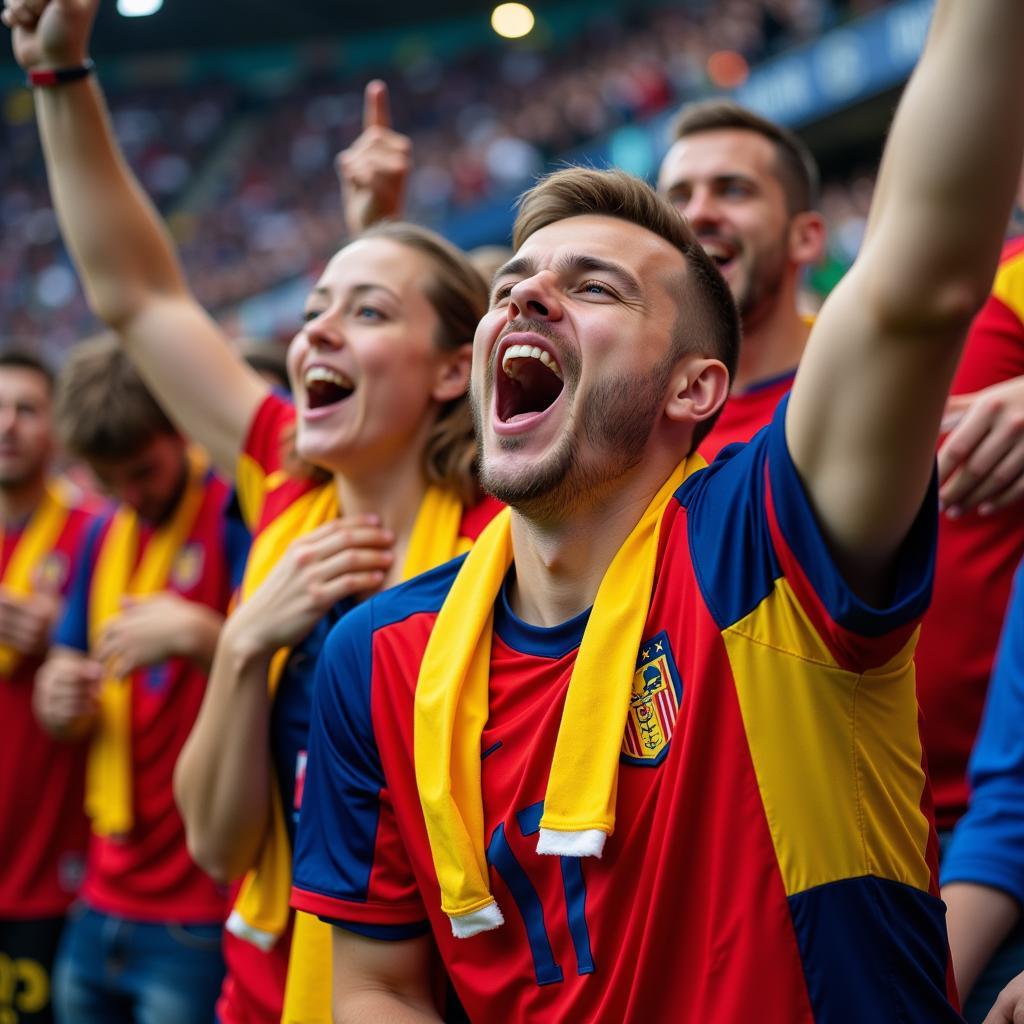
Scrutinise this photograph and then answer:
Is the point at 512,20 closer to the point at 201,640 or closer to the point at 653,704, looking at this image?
the point at 201,640

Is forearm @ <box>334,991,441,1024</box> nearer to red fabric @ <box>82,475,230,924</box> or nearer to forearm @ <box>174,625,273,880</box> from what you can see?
forearm @ <box>174,625,273,880</box>

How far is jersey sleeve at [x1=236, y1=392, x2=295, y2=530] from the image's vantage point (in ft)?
8.88

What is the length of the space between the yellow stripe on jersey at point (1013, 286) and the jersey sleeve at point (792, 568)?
1.05 meters

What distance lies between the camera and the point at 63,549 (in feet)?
13.1

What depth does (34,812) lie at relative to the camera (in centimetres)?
373

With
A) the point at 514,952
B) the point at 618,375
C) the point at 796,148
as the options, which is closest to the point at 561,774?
the point at 514,952

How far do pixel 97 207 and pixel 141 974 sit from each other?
1879 millimetres

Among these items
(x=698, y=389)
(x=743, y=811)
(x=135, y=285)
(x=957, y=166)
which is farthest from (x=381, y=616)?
(x=135, y=285)

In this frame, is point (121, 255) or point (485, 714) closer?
point (485, 714)

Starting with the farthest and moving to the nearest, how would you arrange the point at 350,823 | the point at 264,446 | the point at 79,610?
1. the point at 79,610
2. the point at 264,446
3. the point at 350,823

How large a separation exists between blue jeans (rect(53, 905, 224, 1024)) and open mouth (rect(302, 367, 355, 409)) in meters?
1.47

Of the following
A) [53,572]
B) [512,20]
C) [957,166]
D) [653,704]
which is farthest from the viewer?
[512,20]

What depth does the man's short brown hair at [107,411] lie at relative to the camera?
3248 mm

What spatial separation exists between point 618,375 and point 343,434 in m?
0.77
